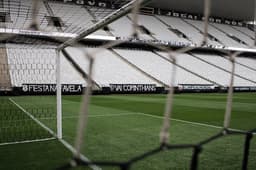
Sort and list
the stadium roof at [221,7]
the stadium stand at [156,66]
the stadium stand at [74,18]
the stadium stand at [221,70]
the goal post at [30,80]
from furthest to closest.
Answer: the stadium stand at [221,70], the stadium stand at [156,66], the stadium roof at [221,7], the goal post at [30,80], the stadium stand at [74,18]

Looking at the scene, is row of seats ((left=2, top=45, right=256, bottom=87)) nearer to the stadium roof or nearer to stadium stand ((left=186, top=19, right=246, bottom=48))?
stadium stand ((left=186, top=19, right=246, bottom=48))

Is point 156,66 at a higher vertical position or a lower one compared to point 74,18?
lower

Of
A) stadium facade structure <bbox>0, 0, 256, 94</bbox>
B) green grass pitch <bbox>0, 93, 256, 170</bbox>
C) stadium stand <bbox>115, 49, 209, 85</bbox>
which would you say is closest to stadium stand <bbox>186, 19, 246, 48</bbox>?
stadium facade structure <bbox>0, 0, 256, 94</bbox>

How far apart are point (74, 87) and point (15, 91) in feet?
10.1

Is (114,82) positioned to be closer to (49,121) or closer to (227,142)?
(49,121)

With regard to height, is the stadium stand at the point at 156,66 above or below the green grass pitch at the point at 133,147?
above

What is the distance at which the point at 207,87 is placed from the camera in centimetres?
1991

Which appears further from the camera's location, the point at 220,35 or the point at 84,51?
the point at 220,35

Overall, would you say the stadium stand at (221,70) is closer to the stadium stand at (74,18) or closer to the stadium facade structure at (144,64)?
the stadium facade structure at (144,64)

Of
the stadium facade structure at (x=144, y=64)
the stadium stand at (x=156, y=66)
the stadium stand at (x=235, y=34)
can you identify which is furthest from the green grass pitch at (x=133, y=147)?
the stadium stand at (x=235, y=34)

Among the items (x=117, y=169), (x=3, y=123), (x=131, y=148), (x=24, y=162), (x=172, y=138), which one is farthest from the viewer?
(x=3, y=123)

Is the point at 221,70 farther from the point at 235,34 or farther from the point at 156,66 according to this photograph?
the point at 156,66

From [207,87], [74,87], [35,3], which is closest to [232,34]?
[207,87]

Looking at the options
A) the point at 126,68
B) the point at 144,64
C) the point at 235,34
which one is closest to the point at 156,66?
the point at 144,64
